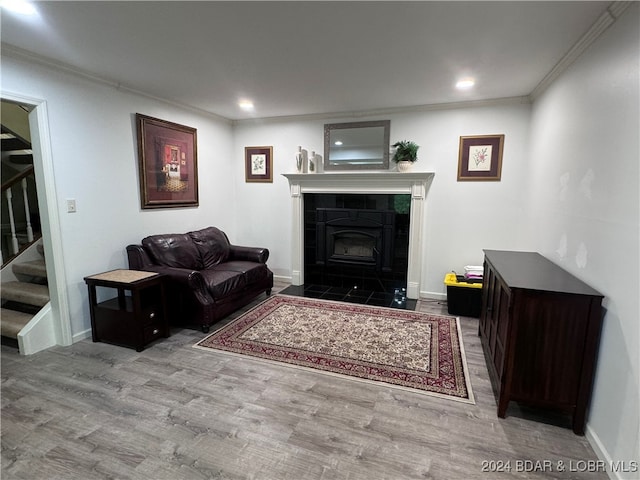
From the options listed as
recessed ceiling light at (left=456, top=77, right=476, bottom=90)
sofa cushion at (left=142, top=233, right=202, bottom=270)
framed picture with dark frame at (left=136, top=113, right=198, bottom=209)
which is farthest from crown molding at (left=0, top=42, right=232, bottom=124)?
recessed ceiling light at (left=456, top=77, right=476, bottom=90)

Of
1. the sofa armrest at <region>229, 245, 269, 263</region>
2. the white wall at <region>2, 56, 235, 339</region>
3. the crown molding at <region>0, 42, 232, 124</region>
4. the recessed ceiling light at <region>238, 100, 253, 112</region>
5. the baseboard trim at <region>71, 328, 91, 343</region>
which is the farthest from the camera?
the sofa armrest at <region>229, 245, 269, 263</region>

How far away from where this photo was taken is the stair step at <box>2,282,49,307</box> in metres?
2.97

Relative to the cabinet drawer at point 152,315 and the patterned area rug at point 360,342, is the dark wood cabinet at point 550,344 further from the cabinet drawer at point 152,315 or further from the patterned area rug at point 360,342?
the cabinet drawer at point 152,315

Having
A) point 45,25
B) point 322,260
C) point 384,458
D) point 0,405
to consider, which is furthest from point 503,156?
point 0,405

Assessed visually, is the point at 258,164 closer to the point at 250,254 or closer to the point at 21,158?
the point at 250,254

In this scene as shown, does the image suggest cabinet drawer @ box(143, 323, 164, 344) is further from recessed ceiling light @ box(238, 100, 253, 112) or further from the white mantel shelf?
recessed ceiling light @ box(238, 100, 253, 112)

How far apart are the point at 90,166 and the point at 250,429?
273 centimetres

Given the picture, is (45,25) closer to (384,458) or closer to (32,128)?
(32,128)

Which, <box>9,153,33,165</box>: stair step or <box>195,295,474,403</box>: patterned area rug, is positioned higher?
<box>9,153,33,165</box>: stair step

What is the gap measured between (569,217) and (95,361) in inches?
149

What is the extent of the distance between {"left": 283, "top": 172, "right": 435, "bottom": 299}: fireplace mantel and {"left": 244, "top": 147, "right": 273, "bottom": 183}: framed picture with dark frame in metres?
0.44

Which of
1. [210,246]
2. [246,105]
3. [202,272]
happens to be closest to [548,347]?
[202,272]

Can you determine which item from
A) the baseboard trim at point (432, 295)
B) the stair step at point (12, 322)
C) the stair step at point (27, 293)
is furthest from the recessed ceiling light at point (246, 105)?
the baseboard trim at point (432, 295)

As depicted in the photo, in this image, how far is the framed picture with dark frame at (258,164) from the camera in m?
4.79
